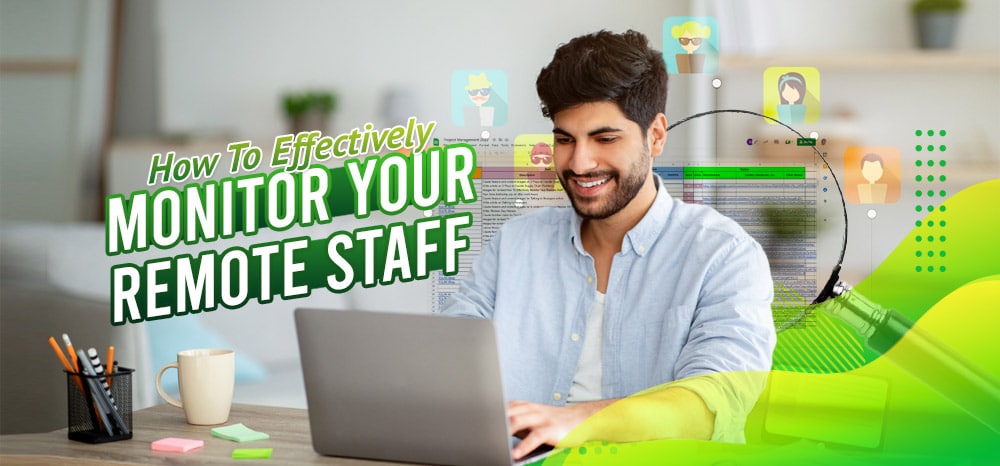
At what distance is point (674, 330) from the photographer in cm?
128

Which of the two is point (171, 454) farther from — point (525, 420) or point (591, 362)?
point (591, 362)

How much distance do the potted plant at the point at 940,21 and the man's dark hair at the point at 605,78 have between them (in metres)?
0.82

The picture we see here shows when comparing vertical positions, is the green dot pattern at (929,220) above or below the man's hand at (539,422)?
above

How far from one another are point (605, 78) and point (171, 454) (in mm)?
709

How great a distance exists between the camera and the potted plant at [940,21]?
6.50ft

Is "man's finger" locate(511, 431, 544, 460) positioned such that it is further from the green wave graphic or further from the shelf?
the shelf

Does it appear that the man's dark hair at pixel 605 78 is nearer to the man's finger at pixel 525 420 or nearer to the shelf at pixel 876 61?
the man's finger at pixel 525 420

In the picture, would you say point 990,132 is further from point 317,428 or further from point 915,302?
point 317,428

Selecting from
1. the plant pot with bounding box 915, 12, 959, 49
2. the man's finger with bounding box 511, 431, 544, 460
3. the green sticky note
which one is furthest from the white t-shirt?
the plant pot with bounding box 915, 12, 959, 49

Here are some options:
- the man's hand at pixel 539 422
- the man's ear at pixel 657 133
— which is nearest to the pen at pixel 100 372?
the man's hand at pixel 539 422

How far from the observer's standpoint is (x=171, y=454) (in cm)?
103

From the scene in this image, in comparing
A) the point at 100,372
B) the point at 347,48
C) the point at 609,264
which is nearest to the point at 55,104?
the point at 347,48

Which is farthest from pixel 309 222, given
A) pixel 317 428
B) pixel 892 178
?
pixel 892 178

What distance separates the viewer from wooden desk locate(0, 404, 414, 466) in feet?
3.31
